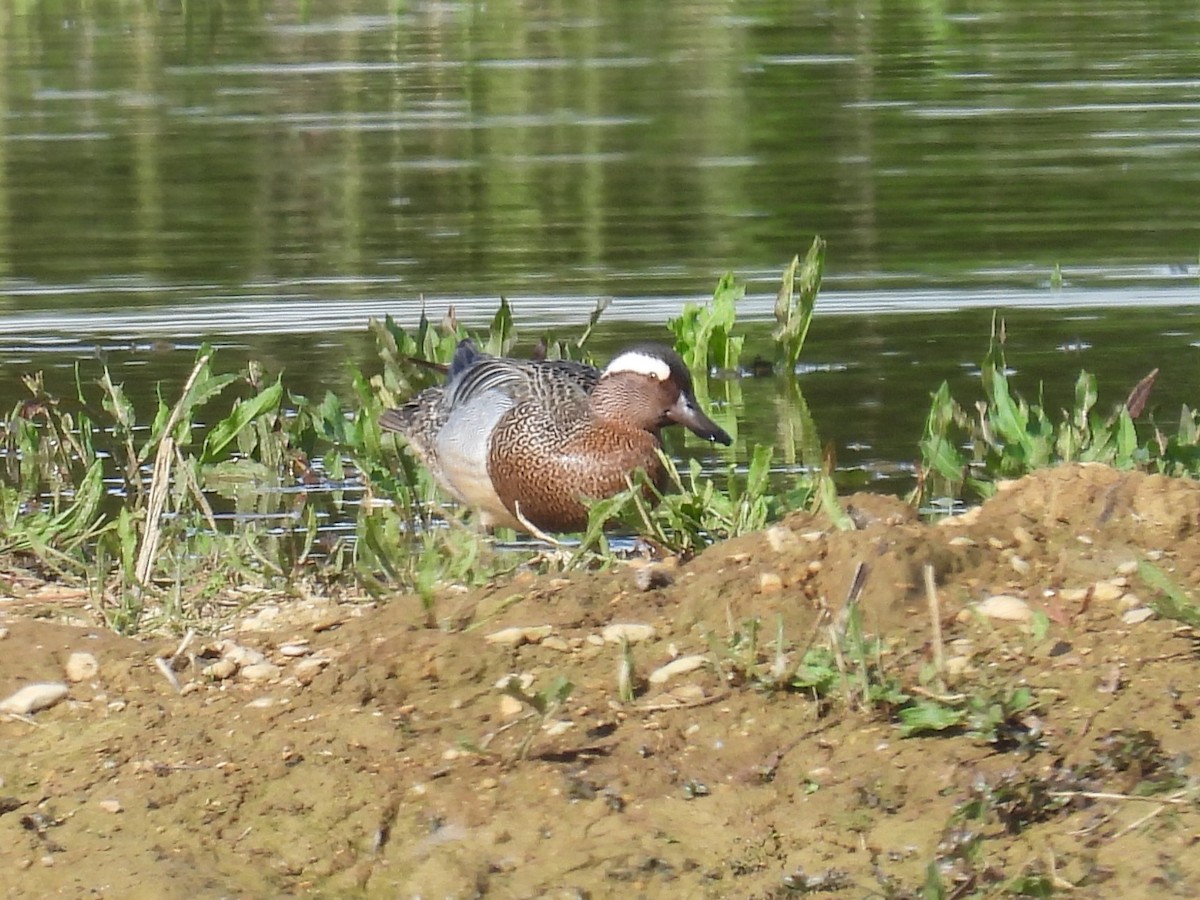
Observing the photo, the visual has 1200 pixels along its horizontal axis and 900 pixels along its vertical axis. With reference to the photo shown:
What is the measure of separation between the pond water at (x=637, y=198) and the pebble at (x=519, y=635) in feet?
9.45

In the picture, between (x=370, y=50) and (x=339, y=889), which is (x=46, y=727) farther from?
(x=370, y=50)

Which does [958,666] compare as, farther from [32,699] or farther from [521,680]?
[32,699]

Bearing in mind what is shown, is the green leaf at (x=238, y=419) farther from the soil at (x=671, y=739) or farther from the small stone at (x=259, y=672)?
the small stone at (x=259, y=672)

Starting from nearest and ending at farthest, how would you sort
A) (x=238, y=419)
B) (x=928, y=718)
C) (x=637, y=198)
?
(x=928, y=718), (x=238, y=419), (x=637, y=198)

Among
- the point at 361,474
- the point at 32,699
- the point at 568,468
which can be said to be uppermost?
the point at 32,699

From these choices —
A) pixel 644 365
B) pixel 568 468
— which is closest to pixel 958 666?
pixel 568 468

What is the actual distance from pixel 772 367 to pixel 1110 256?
2.51 m

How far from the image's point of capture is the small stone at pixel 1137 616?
4402mm

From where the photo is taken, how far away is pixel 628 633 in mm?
4570

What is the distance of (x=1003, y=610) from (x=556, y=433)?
2.53m

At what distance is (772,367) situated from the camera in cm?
924

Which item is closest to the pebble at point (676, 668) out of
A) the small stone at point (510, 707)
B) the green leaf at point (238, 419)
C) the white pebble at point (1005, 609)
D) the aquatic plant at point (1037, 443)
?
the small stone at point (510, 707)

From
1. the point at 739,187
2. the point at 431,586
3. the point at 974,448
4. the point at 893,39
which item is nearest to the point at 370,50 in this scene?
the point at 893,39

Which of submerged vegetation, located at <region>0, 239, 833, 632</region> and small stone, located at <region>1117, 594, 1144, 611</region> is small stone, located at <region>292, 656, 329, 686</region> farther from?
small stone, located at <region>1117, 594, 1144, 611</region>
